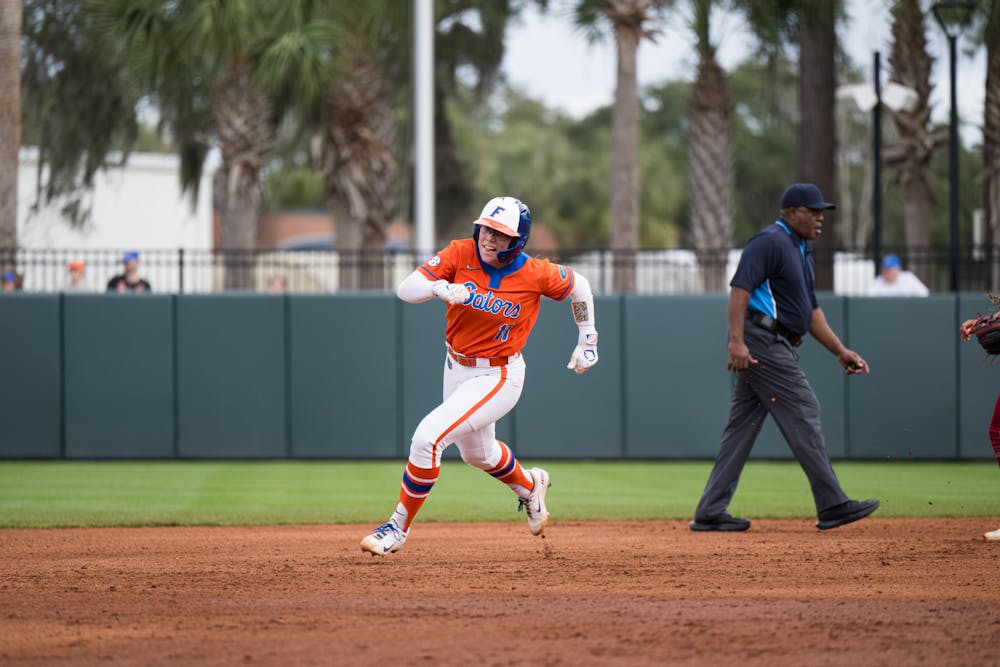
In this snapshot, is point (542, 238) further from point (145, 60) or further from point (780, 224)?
point (780, 224)

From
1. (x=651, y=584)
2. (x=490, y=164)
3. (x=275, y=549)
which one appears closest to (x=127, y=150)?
(x=275, y=549)

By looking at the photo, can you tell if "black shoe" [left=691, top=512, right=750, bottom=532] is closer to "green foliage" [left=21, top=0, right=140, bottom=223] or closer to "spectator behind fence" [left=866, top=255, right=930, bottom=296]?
"spectator behind fence" [left=866, top=255, right=930, bottom=296]

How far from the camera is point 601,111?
59125 millimetres

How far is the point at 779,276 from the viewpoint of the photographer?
923cm

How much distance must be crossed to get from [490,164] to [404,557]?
47.2 meters

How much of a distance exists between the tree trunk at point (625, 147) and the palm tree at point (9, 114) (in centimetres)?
872

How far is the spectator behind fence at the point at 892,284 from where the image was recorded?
17.0m

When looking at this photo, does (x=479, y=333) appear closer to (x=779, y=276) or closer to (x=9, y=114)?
(x=779, y=276)

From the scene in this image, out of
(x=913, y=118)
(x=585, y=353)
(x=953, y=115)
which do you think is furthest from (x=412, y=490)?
(x=913, y=118)

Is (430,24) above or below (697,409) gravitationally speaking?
above

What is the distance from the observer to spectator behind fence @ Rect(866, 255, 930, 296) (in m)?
17.0

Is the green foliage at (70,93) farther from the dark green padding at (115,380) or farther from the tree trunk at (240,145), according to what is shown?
the dark green padding at (115,380)

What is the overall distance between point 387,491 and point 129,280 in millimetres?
5630

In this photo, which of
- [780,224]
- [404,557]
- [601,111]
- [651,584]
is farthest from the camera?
[601,111]
